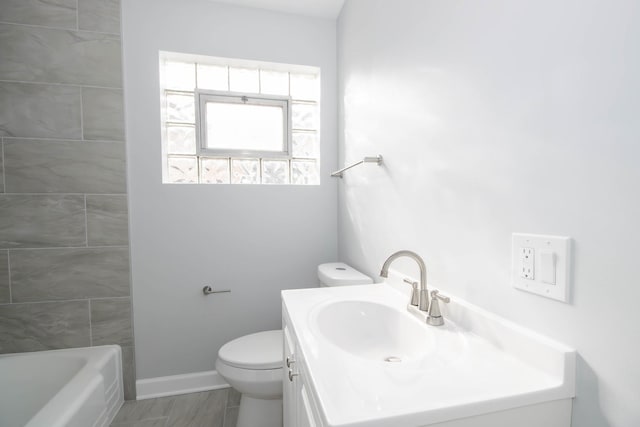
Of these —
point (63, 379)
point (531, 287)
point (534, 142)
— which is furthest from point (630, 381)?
point (63, 379)

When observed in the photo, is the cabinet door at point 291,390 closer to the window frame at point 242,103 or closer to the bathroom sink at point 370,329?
the bathroom sink at point 370,329

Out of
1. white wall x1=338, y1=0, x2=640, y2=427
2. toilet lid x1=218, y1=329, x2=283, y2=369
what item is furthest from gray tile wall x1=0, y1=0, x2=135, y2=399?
white wall x1=338, y1=0, x2=640, y2=427

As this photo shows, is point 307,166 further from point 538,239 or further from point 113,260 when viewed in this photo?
point 538,239

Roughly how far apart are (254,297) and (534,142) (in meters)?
1.66

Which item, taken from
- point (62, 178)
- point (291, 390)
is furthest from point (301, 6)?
point (291, 390)

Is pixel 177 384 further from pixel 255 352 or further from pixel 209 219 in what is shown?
pixel 209 219

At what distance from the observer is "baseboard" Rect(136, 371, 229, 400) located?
1722mm

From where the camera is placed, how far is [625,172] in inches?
19.6

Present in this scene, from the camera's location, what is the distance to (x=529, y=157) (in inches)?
26.1

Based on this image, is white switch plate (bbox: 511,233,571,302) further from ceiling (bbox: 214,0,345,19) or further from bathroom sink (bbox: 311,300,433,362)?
ceiling (bbox: 214,0,345,19)

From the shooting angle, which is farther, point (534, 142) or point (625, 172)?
point (534, 142)

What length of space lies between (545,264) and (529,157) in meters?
0.24

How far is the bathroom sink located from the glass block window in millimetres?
1138

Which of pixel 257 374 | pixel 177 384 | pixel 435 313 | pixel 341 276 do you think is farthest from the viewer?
pixel 177 384
